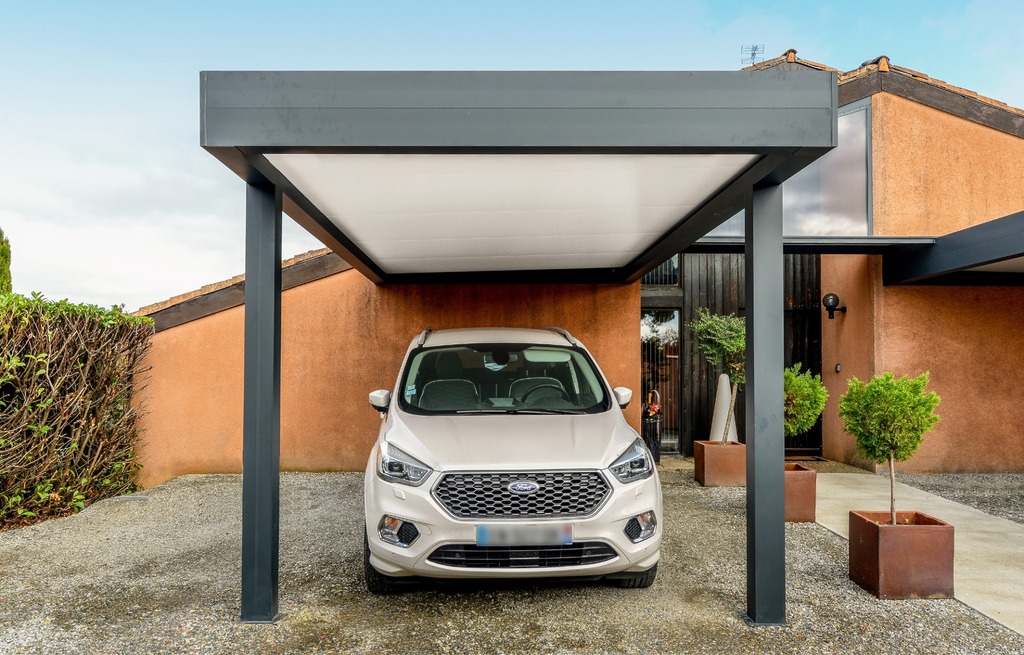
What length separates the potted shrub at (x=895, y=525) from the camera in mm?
3889

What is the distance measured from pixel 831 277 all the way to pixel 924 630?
268 inches

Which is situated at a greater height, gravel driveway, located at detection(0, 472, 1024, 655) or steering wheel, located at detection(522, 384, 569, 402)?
steering wheel, located at detection(522, 384, 569, 402)

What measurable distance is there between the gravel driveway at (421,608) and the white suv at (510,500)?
0.30 meters

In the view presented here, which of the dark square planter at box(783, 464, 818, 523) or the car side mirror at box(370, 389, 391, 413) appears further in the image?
the dark square planter at box(783, 464, 818, 523)

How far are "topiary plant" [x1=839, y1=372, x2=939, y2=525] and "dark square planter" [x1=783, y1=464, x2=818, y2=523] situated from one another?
157 centimetres

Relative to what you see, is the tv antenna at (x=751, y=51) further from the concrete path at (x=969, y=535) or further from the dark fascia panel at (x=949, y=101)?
the concrete path at (x=969, y=535)

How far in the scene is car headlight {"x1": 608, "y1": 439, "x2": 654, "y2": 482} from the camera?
11.7 feet

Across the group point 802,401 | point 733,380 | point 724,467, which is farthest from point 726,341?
point 724,467

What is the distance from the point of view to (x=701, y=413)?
986cm

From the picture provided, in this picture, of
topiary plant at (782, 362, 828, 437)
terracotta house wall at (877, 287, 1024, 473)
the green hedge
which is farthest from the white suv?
terracotta house wall at (877, 287, 1024, 473)

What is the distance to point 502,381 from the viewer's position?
4828 millimetres

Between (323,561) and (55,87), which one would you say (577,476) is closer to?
(323,561)

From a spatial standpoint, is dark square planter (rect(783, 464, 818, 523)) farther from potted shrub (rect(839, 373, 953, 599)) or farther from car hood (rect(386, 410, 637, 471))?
car hood (rect(386, 410, 637, 471))

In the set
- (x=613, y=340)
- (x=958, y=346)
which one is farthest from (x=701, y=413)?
(x=958, y=346)
